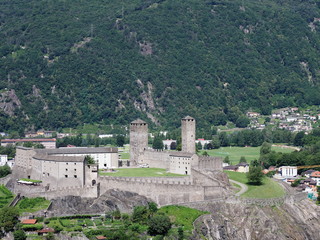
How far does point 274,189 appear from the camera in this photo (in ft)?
367

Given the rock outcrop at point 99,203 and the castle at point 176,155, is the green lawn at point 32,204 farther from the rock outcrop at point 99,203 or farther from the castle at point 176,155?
the castle at point 176,155

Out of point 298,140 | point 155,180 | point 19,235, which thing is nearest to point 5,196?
point 19,235

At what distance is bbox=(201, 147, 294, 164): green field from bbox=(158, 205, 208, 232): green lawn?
49235 mm

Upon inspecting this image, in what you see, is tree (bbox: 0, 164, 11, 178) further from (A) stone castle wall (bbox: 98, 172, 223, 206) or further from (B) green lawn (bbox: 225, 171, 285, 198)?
(B) green lawn (bbox: 225, 171, 285, 198)

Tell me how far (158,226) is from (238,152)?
250ft

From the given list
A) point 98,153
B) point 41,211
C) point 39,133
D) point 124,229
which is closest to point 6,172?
point 98,153

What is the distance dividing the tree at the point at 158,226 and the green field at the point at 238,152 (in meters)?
A: 57.4

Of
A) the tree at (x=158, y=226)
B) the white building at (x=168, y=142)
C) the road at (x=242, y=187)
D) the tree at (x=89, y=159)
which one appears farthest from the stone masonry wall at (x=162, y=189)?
the white building at (x=168, y=142)

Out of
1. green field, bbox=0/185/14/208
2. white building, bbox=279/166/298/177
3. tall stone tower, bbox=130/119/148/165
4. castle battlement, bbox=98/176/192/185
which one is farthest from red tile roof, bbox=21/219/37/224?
white building, bbox=279/166/298/177

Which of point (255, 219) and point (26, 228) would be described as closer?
point (26, 228)

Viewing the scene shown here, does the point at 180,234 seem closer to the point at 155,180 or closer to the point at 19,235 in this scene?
the point at 155,180

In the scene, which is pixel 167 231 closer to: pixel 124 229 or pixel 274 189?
pixel 124 229

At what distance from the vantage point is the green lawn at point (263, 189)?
4218 inches

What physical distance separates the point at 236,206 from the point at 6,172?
35.8 m
